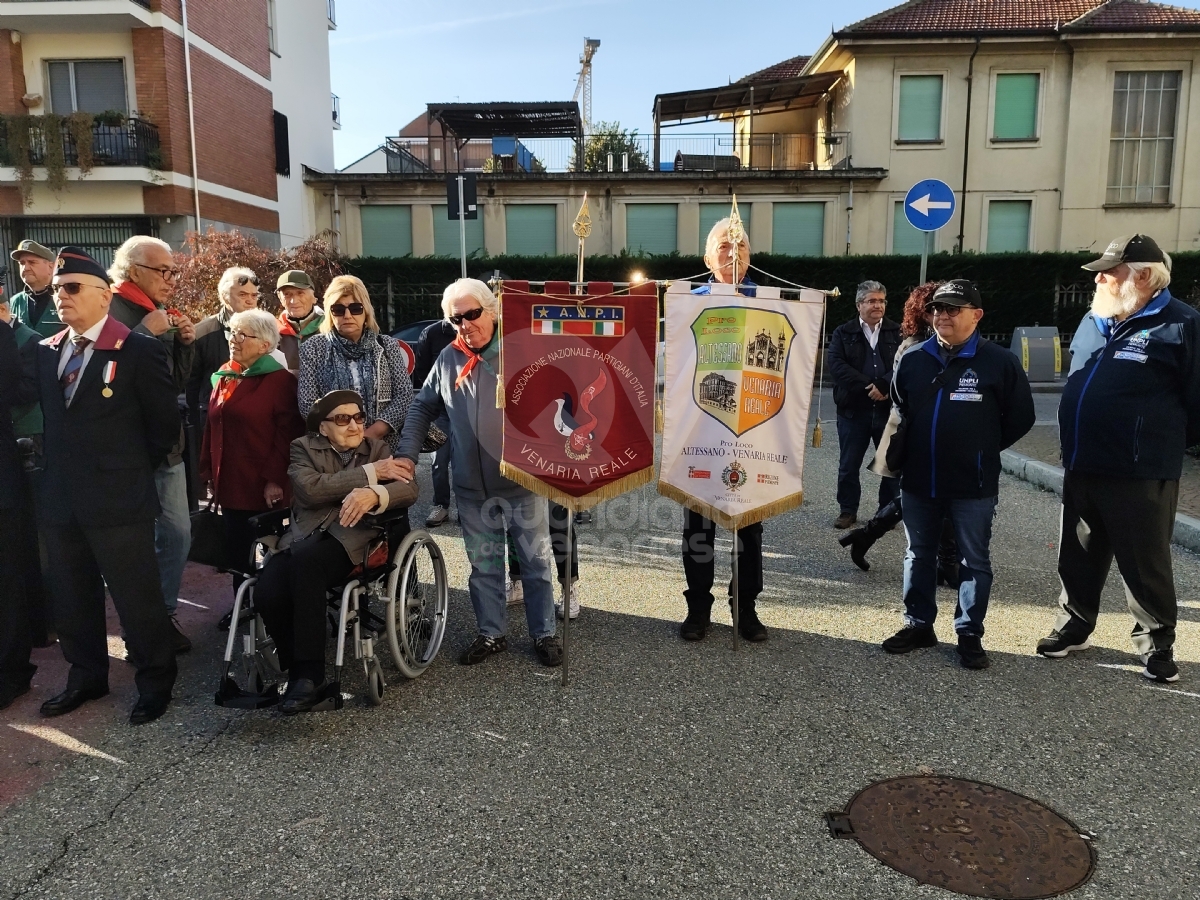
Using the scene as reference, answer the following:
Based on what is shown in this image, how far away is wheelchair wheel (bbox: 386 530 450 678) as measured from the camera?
13.1 feet

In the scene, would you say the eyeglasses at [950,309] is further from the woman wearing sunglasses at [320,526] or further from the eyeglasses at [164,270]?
the eyeglasses at [164,270]

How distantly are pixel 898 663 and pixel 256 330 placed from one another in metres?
3.80

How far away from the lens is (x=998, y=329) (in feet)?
72.7

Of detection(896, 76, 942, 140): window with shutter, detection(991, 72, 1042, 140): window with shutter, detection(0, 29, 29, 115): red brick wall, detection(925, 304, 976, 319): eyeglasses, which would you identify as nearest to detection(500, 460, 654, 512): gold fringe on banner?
detection(925, 304, 976, 319): eyeglasses

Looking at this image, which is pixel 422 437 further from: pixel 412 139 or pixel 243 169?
pixel 412 139

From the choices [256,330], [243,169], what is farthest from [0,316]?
[243,169]

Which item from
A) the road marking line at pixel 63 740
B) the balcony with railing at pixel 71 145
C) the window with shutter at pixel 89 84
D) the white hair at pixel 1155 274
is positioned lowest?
the road marking line at pixel 63 740

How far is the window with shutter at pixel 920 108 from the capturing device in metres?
25.3

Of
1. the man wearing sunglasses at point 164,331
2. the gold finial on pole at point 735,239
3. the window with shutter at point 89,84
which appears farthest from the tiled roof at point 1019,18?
the man wearing sunglasses at point 164,331

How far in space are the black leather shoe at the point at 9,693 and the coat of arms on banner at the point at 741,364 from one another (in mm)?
3626

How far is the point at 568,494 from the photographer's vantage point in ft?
14.5

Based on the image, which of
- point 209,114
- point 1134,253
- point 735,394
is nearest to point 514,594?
point 735,394

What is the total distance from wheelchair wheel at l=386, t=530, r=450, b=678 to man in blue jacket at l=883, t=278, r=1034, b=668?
8.01 feet

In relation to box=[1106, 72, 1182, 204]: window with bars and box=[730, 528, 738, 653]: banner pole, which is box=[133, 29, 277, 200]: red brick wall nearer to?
box=[730, 528, 738, 653]: banner pole
